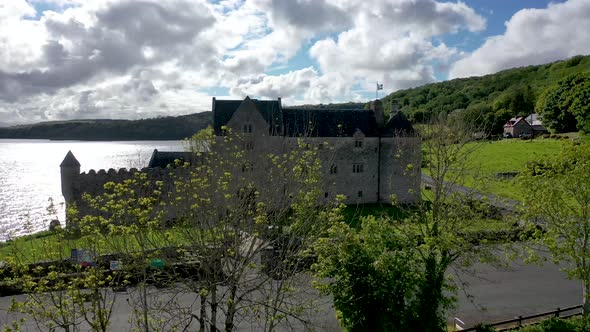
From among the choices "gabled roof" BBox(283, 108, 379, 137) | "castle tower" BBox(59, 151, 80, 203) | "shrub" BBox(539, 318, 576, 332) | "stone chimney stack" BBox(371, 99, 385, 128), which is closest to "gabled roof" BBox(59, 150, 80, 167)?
"castle tower" BBox(59, 151, 80, 203)

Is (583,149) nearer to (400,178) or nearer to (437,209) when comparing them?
(437,209)

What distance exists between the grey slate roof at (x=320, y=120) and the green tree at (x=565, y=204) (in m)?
26.7

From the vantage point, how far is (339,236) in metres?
15.4

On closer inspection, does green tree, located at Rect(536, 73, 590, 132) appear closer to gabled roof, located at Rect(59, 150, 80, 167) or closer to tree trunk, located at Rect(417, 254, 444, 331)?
tree trunk, located at Rect(417, 254, 444, 331)

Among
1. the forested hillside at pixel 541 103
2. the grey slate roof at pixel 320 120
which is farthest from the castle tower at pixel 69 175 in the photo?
the forested hillside at pixel 541 103

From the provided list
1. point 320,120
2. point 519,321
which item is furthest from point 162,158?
point 519,321

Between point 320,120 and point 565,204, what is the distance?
1244 inches

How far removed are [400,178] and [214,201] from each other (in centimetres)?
3745

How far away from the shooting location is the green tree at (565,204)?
18.2 m

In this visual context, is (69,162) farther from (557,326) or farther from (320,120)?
(557,326)

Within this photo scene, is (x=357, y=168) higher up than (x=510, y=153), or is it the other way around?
(x=510, y=153)

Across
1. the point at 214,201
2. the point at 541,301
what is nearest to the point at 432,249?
the point at 214,201

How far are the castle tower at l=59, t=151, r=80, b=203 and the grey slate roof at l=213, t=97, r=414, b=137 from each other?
46.7 ft

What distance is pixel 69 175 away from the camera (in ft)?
128
